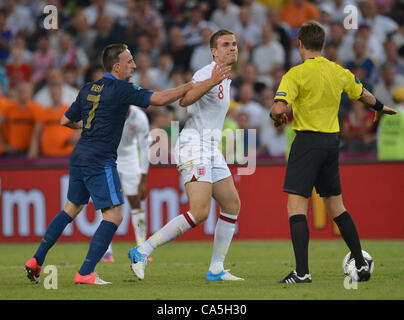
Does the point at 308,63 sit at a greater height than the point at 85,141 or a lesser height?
greater

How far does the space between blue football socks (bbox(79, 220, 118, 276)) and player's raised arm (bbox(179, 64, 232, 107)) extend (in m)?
1.41

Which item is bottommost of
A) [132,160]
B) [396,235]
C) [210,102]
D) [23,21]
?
[396,235]

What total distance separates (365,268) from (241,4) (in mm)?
11191

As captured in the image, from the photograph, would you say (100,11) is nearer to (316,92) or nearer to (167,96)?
(167,96)

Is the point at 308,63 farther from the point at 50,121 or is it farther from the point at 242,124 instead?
the point at 50,121

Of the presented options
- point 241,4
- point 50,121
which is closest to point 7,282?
point 50,121

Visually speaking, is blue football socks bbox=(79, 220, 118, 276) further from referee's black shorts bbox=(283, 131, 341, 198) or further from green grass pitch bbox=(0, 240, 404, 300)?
referee's black shorts bbox=(283, 131, 341, 198)

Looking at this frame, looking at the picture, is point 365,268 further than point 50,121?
No

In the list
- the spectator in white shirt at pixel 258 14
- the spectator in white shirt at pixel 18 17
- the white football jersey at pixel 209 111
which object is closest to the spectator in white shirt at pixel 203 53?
the spectator in white shirt at pixel 258 14

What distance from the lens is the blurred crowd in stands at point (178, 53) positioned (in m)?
14.9

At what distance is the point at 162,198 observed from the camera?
45.2 feet

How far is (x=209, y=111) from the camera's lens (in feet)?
27.1

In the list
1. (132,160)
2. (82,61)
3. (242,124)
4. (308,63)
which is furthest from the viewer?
(82,61)

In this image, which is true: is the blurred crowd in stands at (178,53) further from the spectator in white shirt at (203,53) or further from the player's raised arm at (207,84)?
the player's raised arm at (207,84)
